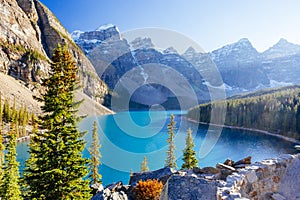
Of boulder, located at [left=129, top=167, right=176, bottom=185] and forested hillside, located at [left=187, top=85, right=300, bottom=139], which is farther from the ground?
forested hillside, located at [left=187, top=85, right=300, bottom=139]

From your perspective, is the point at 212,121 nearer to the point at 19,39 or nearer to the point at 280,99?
the point at 280,99

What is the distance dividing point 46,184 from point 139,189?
518 cm

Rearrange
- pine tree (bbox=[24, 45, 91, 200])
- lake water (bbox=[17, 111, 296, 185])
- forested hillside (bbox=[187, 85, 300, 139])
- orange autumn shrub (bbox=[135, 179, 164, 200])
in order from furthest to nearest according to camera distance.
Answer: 1. forested hillside (bbox=[187, 85, 300, 139])
2. lake water (bbox=[17, 111, 296, 185])
3. pine tree (bbox=[24, 45, 91, 200])
4. orange autumn shrub (bbox=[135, 179, 164, 200])

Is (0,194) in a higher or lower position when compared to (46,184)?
lower

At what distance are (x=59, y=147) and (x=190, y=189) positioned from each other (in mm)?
9265

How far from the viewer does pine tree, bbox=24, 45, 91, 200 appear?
12.8 meters

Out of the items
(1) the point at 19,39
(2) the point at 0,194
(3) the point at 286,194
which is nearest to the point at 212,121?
(2) the point at 0,194

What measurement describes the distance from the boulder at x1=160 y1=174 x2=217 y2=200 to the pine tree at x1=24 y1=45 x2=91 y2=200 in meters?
8.16

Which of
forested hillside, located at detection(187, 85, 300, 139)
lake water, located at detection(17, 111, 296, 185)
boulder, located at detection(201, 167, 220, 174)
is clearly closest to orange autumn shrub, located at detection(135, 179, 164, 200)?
boulder, located at detection(201, 167, 220, 174)

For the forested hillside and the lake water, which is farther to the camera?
the forested hillside

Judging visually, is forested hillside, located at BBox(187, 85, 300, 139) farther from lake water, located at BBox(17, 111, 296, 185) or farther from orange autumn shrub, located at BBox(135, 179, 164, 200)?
orange autumn shrub, located at BBox(135, 179, 164, 200)

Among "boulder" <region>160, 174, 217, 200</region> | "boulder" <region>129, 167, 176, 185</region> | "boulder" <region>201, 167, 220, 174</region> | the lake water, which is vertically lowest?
the lake water

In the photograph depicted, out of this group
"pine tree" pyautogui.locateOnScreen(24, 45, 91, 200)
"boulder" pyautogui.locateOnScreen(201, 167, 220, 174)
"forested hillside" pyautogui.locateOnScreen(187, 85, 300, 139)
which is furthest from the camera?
"forested hillside" pyautogui.locateOnScreen(187, 85, 300, 139)

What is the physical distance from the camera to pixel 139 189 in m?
13.0
